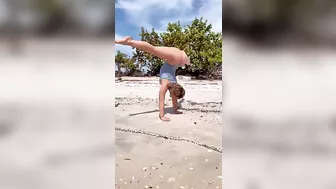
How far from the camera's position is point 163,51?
173 centimetres

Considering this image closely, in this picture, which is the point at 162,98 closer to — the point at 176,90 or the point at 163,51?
the point at 176,90

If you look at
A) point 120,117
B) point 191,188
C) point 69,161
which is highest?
point 120,117

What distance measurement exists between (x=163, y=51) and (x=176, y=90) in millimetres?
204

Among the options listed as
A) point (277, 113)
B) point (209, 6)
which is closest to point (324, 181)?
point (277, 113)

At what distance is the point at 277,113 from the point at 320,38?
0.43 meters

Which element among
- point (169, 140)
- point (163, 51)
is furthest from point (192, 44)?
point (169, 140)

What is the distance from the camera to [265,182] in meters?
1.76

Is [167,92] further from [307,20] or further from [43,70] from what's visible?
[307,20]

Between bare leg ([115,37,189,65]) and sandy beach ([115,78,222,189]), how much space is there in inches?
5.0

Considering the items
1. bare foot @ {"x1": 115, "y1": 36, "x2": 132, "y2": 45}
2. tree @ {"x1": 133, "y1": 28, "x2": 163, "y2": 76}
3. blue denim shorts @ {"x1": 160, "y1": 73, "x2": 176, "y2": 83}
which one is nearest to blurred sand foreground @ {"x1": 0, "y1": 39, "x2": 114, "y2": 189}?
bare foot @ {"x1": 115, "y1": 36, "x2": 132, "y2": 45}

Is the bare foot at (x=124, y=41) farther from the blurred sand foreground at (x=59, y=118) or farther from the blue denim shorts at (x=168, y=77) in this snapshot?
the blue denim shorts at (x=168, y=77)

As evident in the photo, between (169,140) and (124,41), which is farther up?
(124,41)

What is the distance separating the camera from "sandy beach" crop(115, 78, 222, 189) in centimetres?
171

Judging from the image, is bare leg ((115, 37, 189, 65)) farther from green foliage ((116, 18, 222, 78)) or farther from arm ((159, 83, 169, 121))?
arm ((159, 83, 169, 121))
